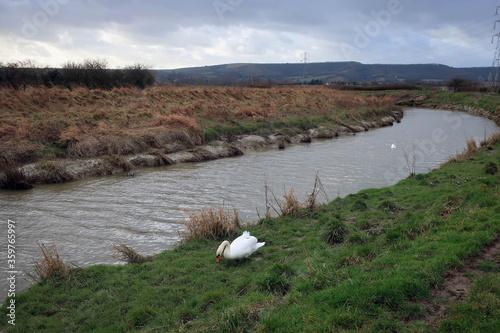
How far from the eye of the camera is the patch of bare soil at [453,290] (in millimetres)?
4867

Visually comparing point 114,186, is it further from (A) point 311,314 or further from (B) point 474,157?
(B) point 474,157

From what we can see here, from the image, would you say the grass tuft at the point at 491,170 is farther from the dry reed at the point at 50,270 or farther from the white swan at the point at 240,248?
the dry reed at the point at 50,270

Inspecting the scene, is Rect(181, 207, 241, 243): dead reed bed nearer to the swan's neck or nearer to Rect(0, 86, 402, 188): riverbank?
the swan's neck

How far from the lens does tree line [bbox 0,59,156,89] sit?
33.3 m

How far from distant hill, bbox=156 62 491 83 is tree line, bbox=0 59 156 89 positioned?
11545cm

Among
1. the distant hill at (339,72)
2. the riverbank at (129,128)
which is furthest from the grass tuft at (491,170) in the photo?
the distant hill at (339,72)

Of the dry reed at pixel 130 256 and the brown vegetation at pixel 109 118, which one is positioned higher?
the brown vegetation at pixel 109 118

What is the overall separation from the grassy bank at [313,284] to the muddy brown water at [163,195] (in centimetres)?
192

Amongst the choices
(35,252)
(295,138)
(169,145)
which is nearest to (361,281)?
(35,252)

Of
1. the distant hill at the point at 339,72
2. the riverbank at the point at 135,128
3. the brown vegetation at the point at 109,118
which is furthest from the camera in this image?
the distant hill at the point at 339,72

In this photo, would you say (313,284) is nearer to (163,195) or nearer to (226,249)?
(226,249)

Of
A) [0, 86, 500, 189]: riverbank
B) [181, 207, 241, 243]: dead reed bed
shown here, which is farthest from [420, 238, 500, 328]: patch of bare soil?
[0, 86, 500, 189]: riverbank

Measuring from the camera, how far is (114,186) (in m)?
17.2

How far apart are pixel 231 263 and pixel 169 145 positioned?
56.5ft
